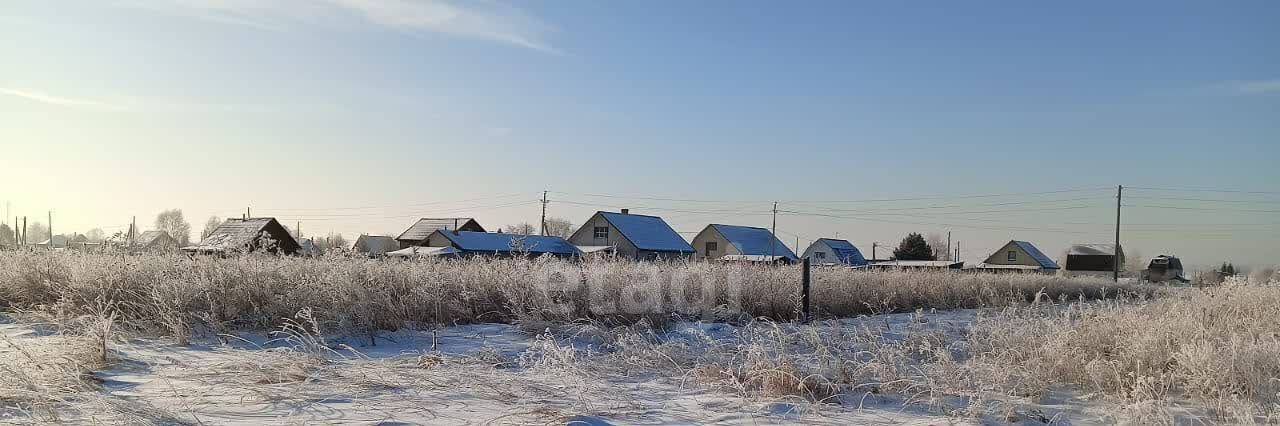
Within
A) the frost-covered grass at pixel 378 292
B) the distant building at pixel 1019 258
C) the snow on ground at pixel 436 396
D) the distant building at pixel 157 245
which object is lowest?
the distant building at pixel 1019 258

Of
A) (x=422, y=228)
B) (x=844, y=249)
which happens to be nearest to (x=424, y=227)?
(x=422, y=228)

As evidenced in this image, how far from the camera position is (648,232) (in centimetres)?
5047

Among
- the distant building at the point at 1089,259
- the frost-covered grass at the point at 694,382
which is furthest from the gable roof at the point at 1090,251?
the frost-covered grass at the point at 694,382

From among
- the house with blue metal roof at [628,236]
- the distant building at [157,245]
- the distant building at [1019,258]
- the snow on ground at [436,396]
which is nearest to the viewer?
the snow on ground at [436,396]

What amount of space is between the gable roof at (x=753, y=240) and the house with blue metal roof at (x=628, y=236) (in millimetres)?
5265

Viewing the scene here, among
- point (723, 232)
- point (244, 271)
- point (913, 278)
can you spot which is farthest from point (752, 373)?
point (723, 232)

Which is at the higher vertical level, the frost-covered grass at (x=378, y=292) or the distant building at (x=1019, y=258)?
the frost-covered grass at (x=378, y=292)

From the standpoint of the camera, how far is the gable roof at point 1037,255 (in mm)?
62725

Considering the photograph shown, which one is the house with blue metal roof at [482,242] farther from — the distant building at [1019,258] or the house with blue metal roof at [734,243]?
the distant building at [1019,258]

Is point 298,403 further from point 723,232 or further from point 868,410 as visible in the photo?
point 723,232

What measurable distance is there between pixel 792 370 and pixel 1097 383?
6.49ft

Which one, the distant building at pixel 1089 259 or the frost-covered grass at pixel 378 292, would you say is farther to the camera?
the distant building at pixel 1089 259

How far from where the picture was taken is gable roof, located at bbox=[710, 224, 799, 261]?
56.4 metres

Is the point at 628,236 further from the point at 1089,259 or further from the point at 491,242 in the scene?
the point at 1089,259
